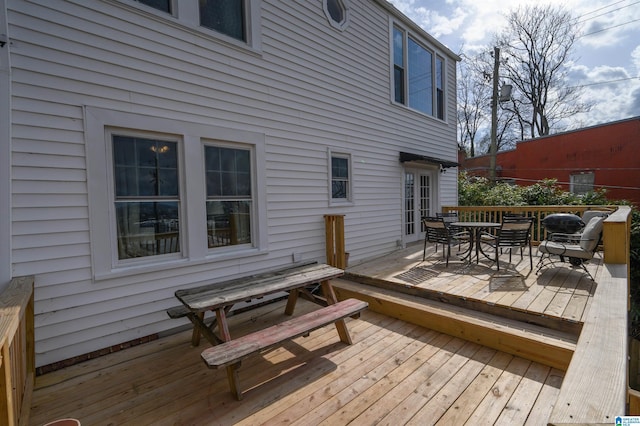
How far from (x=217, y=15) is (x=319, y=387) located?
4366 millimetres

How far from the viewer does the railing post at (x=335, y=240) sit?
15.4 feet

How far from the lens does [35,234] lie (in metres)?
2.56

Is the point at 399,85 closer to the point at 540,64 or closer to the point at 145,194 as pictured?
the point at 145,194

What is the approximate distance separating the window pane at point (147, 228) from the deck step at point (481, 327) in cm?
246

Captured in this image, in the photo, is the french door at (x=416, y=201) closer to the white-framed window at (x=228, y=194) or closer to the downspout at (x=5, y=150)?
the white-framed window at (x=228, y=194)

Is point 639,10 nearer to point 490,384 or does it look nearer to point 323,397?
point 490,384

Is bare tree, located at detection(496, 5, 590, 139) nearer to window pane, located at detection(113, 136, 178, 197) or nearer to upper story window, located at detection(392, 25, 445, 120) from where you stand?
upper story window, located at detection(392, 25, 445, 120)

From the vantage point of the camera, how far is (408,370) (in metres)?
2.51

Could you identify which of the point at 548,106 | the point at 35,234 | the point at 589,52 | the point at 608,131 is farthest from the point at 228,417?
the point at 548,106

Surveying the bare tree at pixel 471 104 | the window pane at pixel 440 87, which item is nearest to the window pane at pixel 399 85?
the window pane at pixel 440 87

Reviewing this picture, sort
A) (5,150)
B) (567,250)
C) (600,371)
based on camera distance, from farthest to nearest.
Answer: (567,250)
(5,150)
(600,371)

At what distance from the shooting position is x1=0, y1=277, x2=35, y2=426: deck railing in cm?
141

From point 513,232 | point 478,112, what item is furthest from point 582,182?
point 478,112

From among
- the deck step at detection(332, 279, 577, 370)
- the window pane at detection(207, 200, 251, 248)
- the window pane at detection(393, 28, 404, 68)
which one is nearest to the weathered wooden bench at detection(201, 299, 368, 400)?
the deck step at detection(332, 279, 577, 370)
